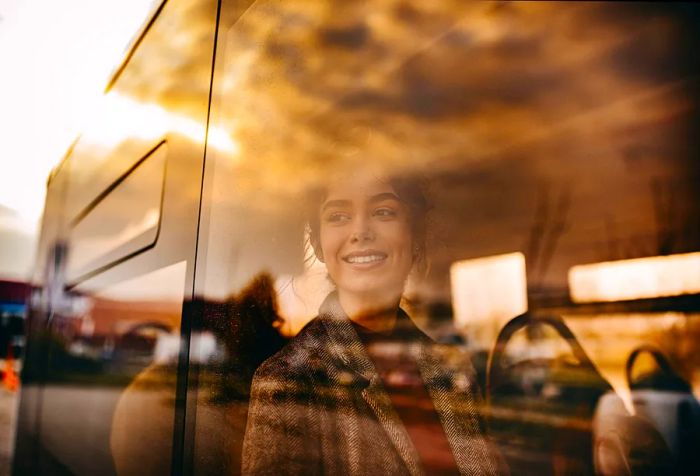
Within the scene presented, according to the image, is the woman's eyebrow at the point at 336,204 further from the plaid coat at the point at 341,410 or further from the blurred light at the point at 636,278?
the blurred light at the point at 636,278

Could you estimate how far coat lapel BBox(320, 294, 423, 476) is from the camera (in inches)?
43.7

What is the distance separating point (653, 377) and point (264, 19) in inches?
47.4

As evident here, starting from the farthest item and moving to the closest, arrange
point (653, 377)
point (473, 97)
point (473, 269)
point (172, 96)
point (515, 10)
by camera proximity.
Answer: point (172, 96) → point (473, 269) → point (473, 97) → point (515, 10) → point (653, 377)

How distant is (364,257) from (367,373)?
0.25 m

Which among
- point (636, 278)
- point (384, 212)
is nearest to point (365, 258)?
point (384, 212)

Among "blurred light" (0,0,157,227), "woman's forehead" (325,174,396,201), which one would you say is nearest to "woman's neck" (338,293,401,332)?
"woman's forehead" (325,174,396,201)

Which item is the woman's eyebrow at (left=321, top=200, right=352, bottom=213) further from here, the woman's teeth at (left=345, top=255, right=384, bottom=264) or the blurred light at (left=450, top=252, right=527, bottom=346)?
the blurred light at (left=450, top=252, right=527, bottom=346)

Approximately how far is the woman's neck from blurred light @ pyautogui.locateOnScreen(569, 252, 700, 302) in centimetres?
39

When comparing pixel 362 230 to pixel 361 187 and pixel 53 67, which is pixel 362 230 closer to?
pixel 361 187

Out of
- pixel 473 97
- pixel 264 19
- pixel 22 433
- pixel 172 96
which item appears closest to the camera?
pixel 473 97

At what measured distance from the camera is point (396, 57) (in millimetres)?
1234

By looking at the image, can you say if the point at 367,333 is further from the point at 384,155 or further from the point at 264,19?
the point at 264,19

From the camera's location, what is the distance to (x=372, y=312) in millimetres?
1240

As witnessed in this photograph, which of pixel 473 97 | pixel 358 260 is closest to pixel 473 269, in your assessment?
pixel 358 260
